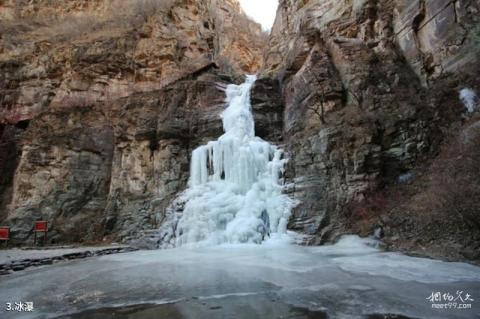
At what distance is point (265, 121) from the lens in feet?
47.9

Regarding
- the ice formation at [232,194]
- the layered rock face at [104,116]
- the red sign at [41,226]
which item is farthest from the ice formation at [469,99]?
the red sign at [41,226]

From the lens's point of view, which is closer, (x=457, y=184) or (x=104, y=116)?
(x=457, y=184)

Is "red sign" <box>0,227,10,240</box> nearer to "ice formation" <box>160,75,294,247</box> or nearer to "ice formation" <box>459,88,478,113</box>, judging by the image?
"ice formation" <box>160,75,294,247</box>

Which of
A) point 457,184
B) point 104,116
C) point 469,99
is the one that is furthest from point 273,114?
point 457,184

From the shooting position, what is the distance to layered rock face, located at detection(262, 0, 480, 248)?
9.34 m

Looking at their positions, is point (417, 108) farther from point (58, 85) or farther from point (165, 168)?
point (58, 85)

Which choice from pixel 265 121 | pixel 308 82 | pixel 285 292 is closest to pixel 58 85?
pixel 265 121

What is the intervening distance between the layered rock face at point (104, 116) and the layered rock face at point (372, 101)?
16.2 feet

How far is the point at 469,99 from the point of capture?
30.1 feet

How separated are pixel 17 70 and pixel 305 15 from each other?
16595 millimetres

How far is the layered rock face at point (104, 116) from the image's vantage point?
13.0 m

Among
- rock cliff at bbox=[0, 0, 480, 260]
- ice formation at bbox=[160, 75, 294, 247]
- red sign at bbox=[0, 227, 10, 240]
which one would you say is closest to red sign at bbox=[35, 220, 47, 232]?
red sign at bbox=[0, 227, 10, 240]

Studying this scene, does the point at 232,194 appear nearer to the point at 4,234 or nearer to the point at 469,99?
the point at 469,99

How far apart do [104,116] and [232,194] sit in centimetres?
837
